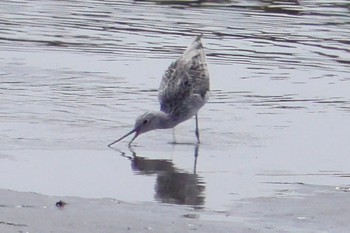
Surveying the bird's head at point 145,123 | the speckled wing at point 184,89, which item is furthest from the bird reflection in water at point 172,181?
the speckled wing at point 184,89

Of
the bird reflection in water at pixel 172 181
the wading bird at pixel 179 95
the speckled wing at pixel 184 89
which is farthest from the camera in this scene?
the speckled wing at pixel 184 89

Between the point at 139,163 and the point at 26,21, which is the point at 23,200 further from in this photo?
the point at 26,21

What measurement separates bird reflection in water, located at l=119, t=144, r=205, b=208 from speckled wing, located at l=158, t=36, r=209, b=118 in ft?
3.22

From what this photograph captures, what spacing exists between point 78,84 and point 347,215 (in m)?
6.33

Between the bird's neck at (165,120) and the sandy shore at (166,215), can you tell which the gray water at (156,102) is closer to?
the bird's neck at (165,120)

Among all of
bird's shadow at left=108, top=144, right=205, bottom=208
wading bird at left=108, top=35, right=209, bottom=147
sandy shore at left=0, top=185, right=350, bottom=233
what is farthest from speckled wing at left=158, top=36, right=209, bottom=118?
sandy shore at left=0, top=185, right=350, bottom=233

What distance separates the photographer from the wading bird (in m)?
11.7

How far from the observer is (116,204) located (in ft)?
28.7

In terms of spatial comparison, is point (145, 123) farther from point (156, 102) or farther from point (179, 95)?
point (156, 102)

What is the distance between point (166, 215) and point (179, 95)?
398cm

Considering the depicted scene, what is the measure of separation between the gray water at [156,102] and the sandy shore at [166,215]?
350 millimetres

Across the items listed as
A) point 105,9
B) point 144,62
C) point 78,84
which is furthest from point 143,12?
point 78,84

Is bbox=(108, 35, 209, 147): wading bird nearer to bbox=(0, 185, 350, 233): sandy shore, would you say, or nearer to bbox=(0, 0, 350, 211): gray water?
bbox=(0, 0, 350, 211): gray water

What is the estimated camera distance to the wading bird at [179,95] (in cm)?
1172
